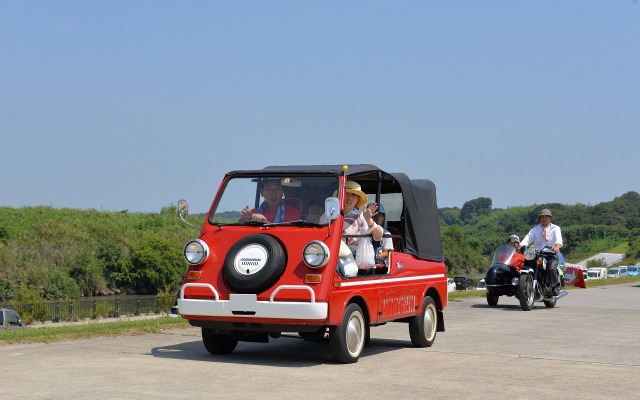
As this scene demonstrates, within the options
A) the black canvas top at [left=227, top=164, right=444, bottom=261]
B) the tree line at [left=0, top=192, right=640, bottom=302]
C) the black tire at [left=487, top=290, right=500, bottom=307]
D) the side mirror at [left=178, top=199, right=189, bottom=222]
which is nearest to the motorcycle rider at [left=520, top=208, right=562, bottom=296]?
the black tire at [left=487, top=290, right=500, bottom=307]

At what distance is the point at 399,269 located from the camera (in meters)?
12.7

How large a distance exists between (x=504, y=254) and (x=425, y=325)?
9331 millimetres

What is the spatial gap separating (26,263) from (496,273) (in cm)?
9570

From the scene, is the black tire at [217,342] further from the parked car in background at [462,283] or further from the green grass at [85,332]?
the parked car in background at [462,283]

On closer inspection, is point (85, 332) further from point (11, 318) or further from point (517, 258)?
point (11, 318)

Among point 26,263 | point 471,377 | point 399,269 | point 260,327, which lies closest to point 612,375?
point 471,377

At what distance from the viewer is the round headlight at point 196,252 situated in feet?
37.5

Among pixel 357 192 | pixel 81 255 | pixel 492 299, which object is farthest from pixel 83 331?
pixel 81 255

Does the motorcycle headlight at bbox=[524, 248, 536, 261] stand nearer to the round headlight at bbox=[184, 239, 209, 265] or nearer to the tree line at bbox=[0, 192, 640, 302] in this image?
the round headlight at bbox=[184, 239, 209, 265]

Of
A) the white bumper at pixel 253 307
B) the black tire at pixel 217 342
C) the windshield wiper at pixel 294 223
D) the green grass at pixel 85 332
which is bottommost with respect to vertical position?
the black tire at pixel 217 342

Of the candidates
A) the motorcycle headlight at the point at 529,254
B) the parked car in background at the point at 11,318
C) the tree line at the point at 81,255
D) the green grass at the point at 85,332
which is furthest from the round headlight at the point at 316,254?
the tree line at the point at 81,255

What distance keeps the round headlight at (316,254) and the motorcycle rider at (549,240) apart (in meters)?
11.9

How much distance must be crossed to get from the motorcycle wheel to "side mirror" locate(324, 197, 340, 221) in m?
10.9

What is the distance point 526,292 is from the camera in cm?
2116
